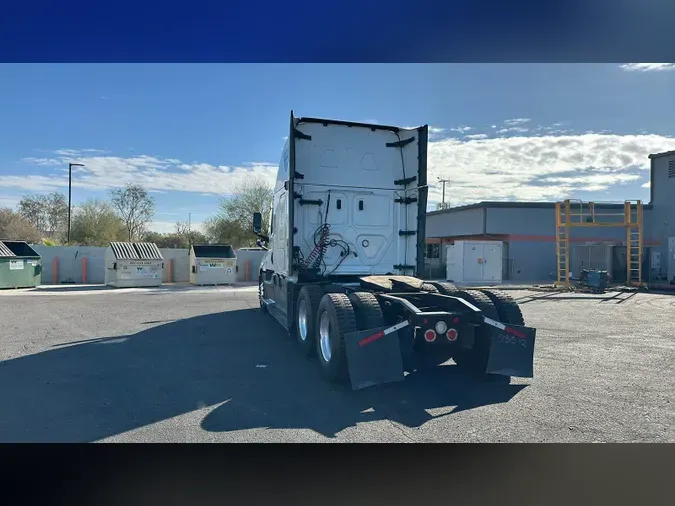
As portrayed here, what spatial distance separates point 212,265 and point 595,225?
18.6m

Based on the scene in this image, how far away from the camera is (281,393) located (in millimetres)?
6379

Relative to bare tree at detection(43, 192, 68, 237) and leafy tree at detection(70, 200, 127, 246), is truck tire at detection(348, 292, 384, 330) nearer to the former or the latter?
leafy tree at detection(70, 200, 127, 246)

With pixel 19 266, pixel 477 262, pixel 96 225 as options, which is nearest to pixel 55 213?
pixel 96 225

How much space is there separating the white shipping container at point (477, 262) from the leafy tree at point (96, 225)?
2476 centimetres

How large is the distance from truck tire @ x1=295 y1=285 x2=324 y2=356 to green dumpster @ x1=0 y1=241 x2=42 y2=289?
18.5m

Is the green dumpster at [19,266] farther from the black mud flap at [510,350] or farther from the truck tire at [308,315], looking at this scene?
the black mud flap at [510,350]

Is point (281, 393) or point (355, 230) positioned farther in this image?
point (355, 230)

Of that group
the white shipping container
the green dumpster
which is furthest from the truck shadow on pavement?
the white shipping container

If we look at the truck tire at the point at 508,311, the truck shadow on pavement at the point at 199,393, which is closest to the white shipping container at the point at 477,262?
the truck shadow on pavement at the point at 199,393

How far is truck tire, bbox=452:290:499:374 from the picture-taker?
6.77 m

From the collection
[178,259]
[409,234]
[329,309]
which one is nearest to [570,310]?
[409,234]

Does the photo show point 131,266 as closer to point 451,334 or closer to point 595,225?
point 451,334

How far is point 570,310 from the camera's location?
1563 cm
